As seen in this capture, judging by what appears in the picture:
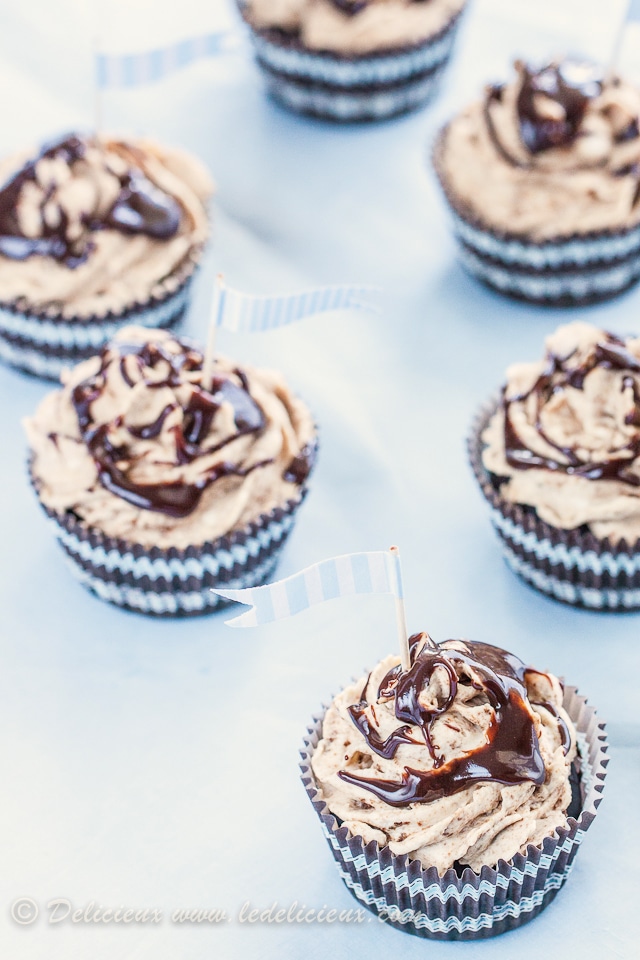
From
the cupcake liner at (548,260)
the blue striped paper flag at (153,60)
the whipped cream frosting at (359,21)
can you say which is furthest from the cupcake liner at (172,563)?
the whipped cream frosting at (359,21)

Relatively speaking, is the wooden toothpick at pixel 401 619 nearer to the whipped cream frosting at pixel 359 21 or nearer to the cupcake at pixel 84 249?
the cupcake at pixel 84 249

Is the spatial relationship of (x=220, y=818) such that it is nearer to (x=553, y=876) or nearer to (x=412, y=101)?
(x=553, y=876)

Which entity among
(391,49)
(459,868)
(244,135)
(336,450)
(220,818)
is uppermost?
(391,49)

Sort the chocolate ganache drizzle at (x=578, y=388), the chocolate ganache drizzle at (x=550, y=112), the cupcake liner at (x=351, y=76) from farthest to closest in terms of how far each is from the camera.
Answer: the cupcake liner at (x=351, y=76)
the chocolate ganache drizzle at (x=550, y=112)
the chocolate ganache drizzle at (x=578, y=388)

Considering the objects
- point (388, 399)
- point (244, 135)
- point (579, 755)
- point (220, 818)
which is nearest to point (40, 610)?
point (220, 818)

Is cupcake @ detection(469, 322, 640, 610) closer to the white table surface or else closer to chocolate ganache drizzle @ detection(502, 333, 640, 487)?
chocolate ganache drizzle @ detection(502, 333, 640, 487)

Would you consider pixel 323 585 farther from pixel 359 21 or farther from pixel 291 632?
pixel 359 21

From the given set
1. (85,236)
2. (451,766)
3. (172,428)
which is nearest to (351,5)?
(85,236)
